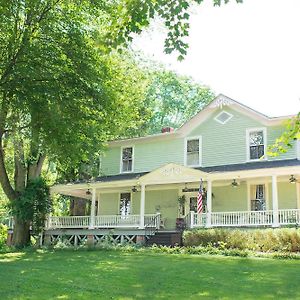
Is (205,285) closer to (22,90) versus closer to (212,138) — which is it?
(22,90)

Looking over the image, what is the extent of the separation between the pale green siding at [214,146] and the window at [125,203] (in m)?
1.50

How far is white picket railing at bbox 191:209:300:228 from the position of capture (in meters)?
19.1

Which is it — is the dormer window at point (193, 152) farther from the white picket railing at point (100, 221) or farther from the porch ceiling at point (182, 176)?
the white picket railing at point (100, 221)

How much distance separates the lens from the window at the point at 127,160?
87.6ft

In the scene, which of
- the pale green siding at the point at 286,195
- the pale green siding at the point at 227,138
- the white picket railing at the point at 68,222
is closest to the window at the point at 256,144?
the pale green siding at the point at 227,138

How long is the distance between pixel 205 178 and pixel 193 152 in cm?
386

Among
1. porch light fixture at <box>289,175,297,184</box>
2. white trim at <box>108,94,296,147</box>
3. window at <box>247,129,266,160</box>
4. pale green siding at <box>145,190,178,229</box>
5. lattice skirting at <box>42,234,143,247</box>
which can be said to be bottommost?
lattice skirting at <box>42,234,143,247</box>

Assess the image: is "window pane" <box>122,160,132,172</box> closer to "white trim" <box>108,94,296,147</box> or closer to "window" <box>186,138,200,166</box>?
"white trim" <box>108,94,296,147</box>

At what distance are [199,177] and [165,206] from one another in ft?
13.1

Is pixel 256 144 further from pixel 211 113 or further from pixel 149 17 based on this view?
pixel 149 17

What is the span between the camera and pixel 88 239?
2253 centimetres

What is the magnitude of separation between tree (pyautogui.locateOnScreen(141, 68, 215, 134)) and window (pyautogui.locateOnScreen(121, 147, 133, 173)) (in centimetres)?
1885

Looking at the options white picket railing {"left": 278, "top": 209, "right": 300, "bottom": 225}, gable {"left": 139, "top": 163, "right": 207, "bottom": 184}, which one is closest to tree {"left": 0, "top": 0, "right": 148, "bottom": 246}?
gable {"left": 139, "top": 163, "right": 207, "bottom": 184}

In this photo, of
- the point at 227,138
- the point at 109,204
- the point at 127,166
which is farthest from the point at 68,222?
the point at 227,138
